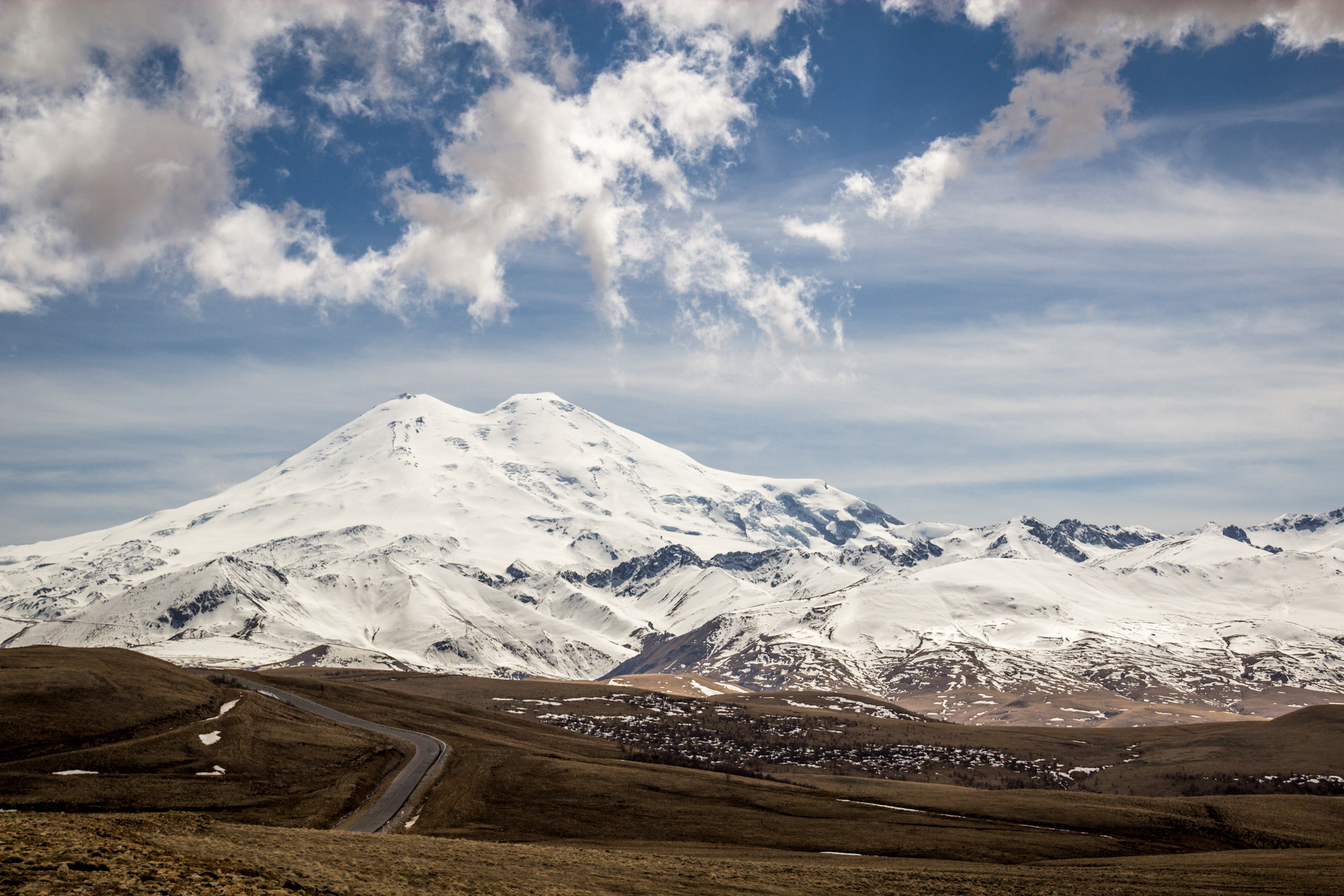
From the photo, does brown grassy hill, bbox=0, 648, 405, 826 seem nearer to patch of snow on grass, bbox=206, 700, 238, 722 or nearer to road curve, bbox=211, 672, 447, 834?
patch of snow on grass, bbox=206, 700, 238, 722

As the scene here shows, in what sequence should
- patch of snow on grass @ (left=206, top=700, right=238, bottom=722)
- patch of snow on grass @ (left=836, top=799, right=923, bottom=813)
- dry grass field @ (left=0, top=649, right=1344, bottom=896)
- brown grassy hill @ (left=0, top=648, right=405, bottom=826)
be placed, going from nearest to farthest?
dry grass field @ (left=0, top=649, right=1344, bottom=896)
brown grassy hill @ (left=0, top=648, right=405, bottom=826)
patch of snow on grass @ (left=836, top=799, right=923, bottom=813)
patch of snow on grass @ (left=206, top=700, right=238, bottom=722)

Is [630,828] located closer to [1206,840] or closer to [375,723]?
[1206,840]

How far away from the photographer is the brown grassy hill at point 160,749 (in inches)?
3361

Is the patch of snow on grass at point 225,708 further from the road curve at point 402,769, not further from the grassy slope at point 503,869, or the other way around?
the grassy slope at point 503,869

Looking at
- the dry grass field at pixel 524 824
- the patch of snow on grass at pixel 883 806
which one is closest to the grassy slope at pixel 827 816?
the dry grass field at pixel 524 824

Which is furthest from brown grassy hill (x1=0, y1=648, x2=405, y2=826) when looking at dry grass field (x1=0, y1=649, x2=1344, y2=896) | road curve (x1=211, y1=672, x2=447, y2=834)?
road curve (x1=211, y1=672, x2=447, y2=834)

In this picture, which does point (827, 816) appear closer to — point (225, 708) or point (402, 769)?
point (402, 769)

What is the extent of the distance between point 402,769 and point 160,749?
2684cm

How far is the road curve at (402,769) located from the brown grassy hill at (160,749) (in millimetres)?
2425

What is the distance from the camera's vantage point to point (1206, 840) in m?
92.7

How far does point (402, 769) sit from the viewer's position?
114188mm

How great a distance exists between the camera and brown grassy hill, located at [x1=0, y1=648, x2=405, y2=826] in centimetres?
8538

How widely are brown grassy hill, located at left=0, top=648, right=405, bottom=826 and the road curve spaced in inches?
95.5

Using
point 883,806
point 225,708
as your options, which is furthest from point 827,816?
point 225,708
